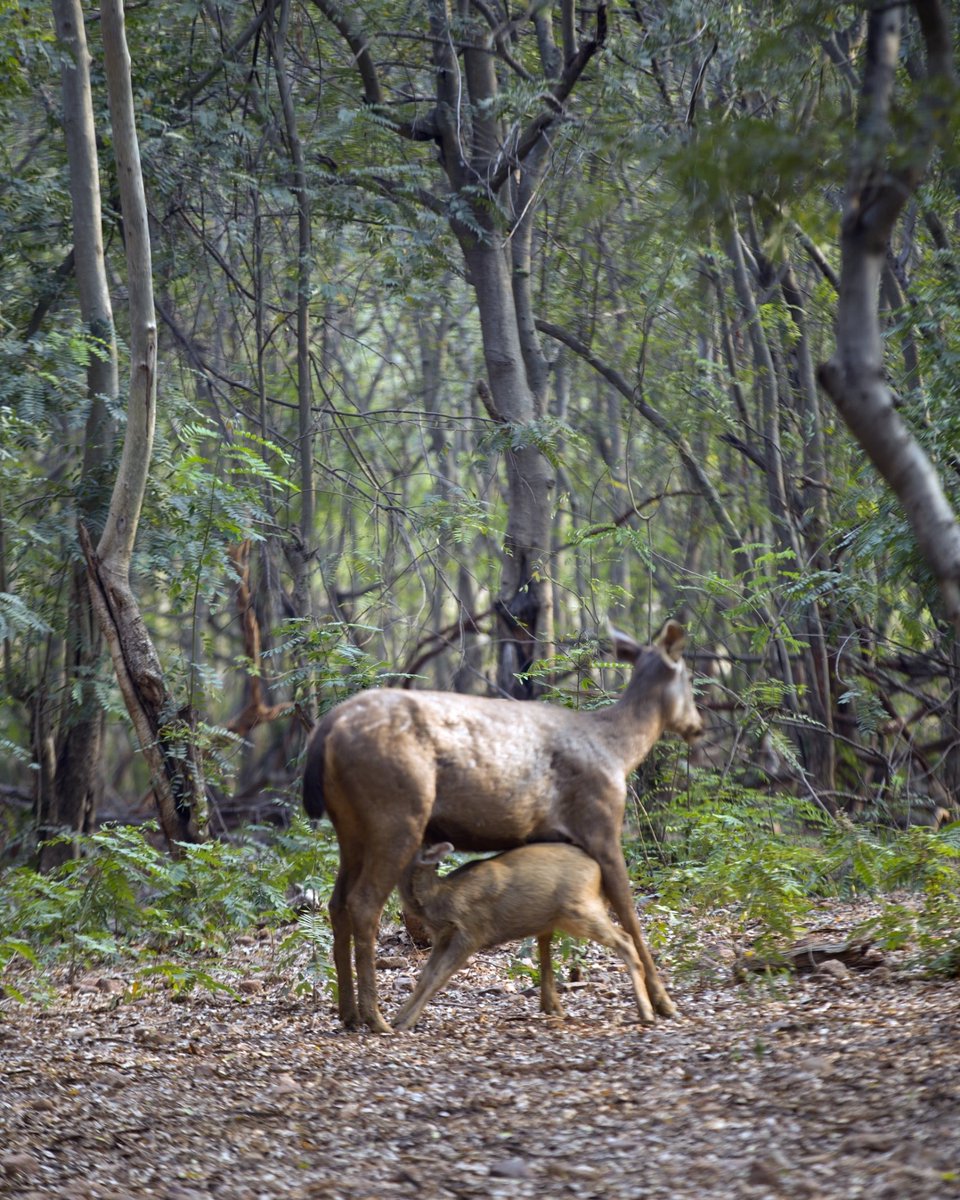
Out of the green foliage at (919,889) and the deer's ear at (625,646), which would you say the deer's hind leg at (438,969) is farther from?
the green foliage at (919,889)

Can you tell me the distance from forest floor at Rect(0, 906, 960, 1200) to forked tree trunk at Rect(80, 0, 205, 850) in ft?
9.11

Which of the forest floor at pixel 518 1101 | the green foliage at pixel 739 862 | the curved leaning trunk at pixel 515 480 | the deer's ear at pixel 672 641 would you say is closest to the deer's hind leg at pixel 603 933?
the forest floor at pixel 518 1101

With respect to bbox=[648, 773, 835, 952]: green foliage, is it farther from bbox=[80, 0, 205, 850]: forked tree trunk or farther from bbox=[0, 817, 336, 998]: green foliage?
bbox=[80, 0, 205, 850]: forked tree trunk

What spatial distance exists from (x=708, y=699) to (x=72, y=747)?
6295mm

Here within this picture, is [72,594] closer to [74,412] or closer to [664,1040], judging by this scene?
[74,412]

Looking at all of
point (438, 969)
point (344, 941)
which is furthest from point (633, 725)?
point (344, 941)

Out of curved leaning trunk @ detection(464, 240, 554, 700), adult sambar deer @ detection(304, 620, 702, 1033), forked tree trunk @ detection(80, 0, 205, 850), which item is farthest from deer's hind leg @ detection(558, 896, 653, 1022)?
curved leaning trunk @ detection(464, 240, 554, 700)

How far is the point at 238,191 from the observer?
12.9 metres

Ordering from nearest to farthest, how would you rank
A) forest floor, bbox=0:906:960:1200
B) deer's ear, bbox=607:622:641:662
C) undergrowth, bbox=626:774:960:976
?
forest floor, bbox=0:906:960:1200 < undergrowth, bbox=626:774:960:976 < deer's ear, bbox=607:622:641:662

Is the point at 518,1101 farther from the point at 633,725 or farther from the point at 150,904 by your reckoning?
the point at 150,904

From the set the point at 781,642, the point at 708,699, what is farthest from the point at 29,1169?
the point at 708,699

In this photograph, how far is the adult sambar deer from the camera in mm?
6395

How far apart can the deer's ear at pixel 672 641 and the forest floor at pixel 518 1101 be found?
1.74 metres

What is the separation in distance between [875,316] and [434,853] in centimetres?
354
